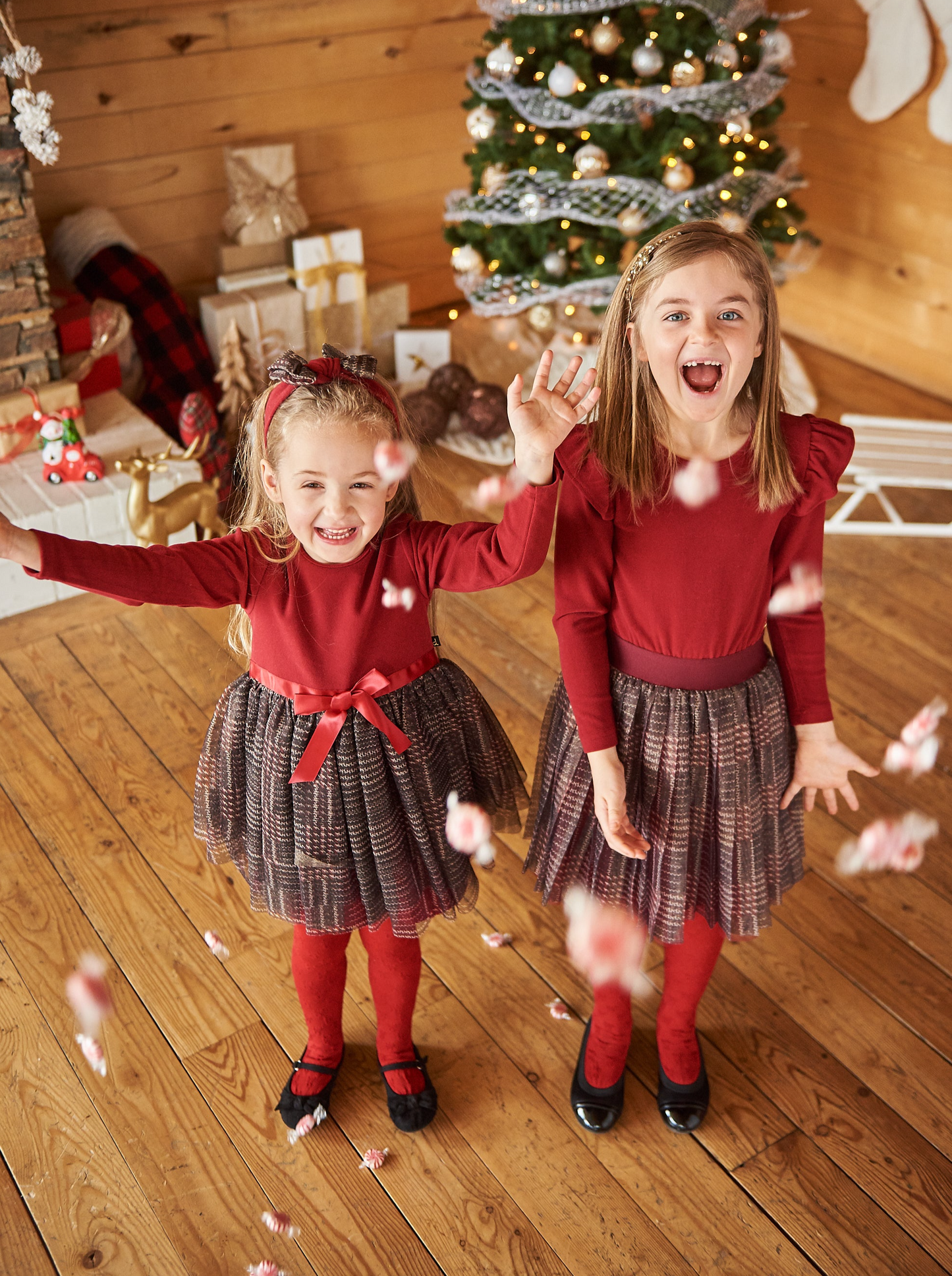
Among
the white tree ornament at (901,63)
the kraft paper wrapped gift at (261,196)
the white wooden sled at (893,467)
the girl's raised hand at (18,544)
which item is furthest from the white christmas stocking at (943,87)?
the girl's raised hand at (18,544)

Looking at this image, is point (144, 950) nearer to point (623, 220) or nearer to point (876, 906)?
point (876, 906)

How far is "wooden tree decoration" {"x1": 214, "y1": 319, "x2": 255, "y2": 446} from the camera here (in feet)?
9.50

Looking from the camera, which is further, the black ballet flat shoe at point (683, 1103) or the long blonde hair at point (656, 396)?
the black ballet flat shoe at point (683, 1103)

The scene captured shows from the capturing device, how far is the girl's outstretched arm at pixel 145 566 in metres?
1.08

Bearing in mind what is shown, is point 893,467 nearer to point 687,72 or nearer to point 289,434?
point 687,72

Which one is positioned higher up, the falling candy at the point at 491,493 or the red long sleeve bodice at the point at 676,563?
the red long sleeve bodice at the point at 676,563

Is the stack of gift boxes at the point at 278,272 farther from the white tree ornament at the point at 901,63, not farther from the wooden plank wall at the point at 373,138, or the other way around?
the white tree ornament at the point at 901,63

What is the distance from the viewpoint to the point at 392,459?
1.15 m

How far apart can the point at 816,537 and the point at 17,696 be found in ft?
5.19

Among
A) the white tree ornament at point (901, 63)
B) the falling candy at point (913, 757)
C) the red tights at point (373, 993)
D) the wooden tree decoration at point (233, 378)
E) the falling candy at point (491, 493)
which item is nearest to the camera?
the red tights at point (373, 993)

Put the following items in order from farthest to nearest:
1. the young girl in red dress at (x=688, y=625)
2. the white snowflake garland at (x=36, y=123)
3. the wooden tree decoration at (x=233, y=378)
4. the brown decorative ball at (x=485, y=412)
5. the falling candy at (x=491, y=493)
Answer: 1. the brown decorative ball at (x=485, y=412)
2. the wooden tree decoration at (x=233, y=378)
3. the falling candy at (x=491, y=493)
4. the white snowflake garland at (x=36, y=123)
5. the young girl in red dress at (x=688, y=625)

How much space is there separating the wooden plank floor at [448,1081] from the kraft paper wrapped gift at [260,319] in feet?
4.49

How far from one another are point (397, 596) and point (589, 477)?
0.24 metres

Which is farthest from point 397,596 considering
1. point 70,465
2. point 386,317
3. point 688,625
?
point 386,317
